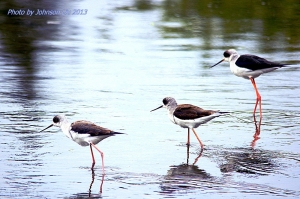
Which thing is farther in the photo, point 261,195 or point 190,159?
point 190,159

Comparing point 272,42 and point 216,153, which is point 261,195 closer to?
point 216,153

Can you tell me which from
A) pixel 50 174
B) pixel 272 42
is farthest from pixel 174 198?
pixel 272 42

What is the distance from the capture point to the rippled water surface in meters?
9.02

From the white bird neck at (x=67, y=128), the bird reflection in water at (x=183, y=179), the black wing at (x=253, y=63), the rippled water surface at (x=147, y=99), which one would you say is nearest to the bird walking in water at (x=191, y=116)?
the rippled water surface at (x=147, y=99)

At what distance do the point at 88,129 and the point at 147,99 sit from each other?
420 centimetres

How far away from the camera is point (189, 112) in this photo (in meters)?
10.8

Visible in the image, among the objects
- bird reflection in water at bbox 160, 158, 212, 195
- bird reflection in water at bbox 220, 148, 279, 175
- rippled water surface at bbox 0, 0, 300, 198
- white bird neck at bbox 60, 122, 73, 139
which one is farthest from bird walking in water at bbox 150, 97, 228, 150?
white bird neck at bbox 60, 122, 73, 139

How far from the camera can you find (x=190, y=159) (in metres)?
10.1

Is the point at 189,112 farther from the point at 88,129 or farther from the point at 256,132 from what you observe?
the point at 88,129

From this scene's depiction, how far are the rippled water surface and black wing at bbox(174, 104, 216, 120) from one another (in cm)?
42

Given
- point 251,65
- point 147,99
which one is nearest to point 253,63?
point 251,65

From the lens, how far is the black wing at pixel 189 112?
10772 millimetres

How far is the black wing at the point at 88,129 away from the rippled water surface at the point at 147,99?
1.33 ft

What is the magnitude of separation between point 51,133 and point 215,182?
11.4ft
